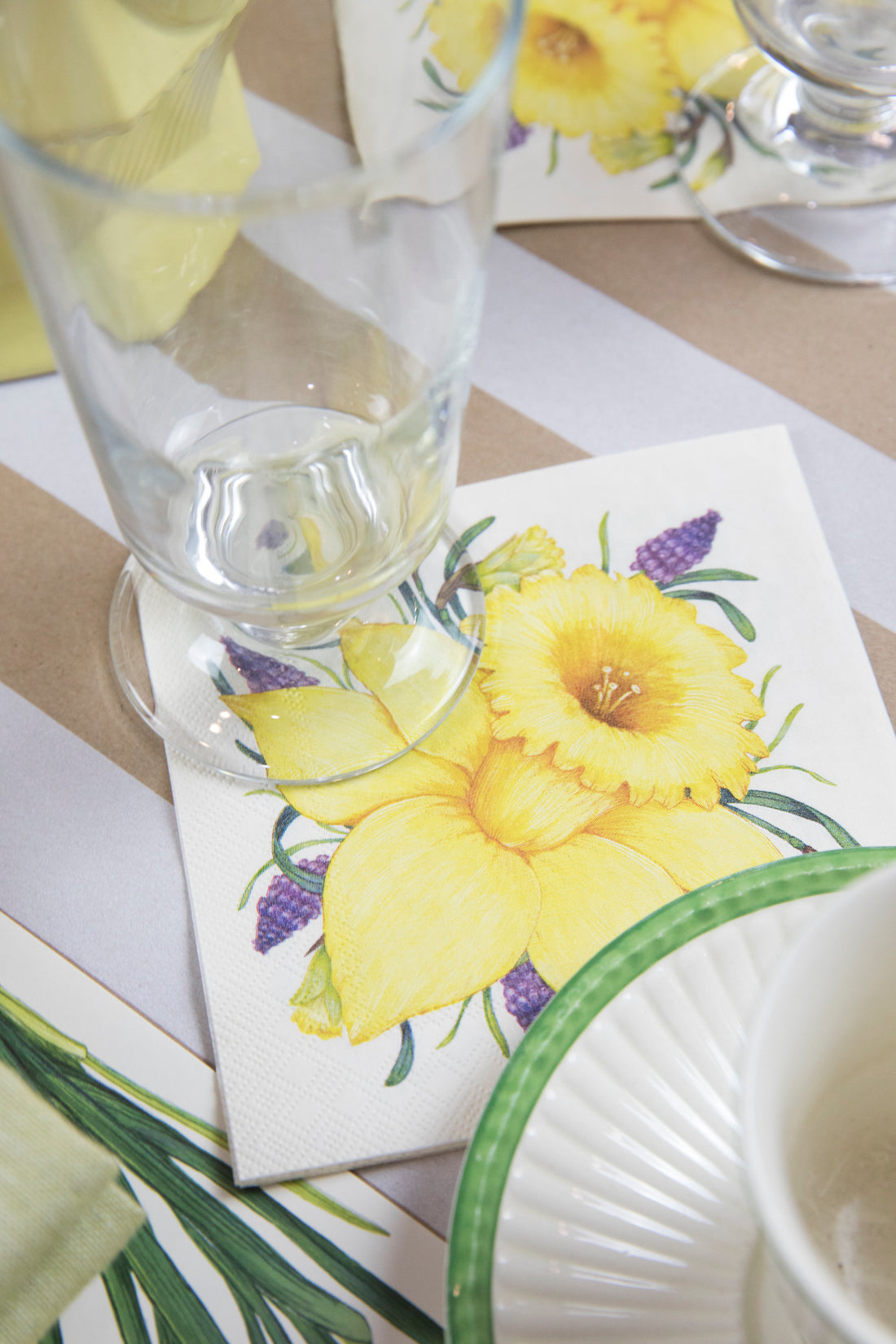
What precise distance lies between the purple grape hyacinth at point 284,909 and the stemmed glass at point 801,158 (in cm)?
28

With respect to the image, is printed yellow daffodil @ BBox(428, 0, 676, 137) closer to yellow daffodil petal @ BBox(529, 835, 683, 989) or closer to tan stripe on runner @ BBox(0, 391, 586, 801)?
tan stripe on runner @ BBox(0, 391, 586, 801)

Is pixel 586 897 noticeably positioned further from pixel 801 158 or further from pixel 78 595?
pixel 801 158

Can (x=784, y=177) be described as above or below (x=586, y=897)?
above

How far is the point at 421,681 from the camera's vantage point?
34cm

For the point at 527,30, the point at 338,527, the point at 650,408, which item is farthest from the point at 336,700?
the point at 527,30

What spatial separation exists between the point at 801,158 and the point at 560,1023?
35 cm

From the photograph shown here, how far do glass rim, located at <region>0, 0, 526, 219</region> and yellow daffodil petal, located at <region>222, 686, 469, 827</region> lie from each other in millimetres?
164

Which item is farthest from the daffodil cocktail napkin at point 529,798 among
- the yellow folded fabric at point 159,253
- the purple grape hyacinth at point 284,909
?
the yellow folded fabric at point 159,253

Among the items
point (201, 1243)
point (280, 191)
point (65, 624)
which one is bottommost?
point (201, 1243)

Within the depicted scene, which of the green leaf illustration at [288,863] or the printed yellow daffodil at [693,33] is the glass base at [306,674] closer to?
the green leaf illustration at [288,863]

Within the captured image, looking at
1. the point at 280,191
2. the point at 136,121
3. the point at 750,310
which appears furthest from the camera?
the point at 750,310

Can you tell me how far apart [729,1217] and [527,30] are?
0.41 metres

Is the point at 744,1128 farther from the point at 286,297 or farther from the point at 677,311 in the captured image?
the point at 677,311

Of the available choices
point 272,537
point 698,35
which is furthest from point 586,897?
point 698,35
